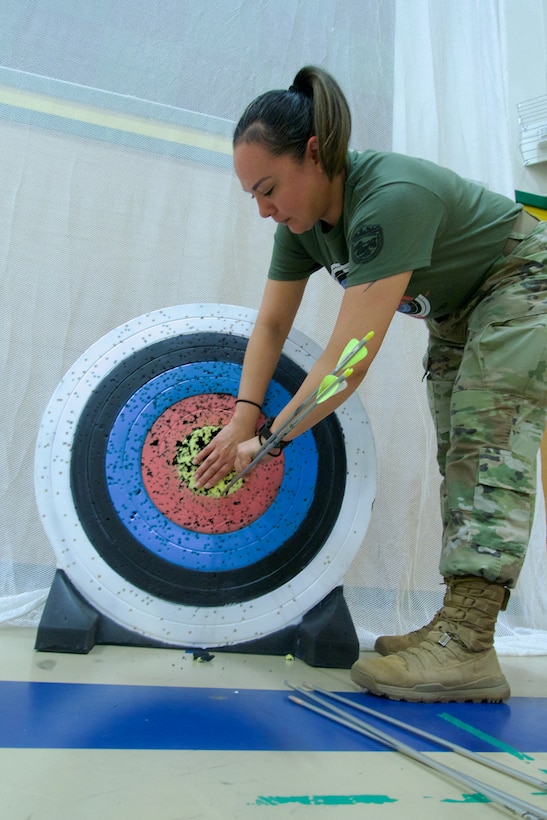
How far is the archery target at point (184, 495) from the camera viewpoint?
1122 mm

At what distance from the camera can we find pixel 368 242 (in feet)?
3.16

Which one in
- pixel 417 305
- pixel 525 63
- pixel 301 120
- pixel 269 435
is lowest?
pixel 269 435

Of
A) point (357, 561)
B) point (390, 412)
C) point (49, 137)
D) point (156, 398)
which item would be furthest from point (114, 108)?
point (357, 561)

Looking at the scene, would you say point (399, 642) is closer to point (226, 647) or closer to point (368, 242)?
point (226, 647)

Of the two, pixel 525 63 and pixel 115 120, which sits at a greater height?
pixel 525 63

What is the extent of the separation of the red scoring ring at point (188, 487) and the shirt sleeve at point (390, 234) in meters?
0.42

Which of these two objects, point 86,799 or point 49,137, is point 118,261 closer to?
point 49,137

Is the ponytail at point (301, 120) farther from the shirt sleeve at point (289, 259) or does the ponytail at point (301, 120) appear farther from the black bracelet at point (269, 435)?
the black bracelet at point (269, 435)

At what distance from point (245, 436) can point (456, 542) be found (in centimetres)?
43

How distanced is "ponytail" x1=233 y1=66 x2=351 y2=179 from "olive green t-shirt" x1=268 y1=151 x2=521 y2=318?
77 mm

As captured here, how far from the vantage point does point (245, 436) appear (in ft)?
3.93

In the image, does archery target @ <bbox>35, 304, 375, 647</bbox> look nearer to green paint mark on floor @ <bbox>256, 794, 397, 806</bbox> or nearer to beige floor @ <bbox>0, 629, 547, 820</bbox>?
beige floor @ <bbox>0, 629, 547, 820</bbox>

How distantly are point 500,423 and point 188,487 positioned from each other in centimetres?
58

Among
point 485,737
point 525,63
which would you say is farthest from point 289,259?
point 525,63
